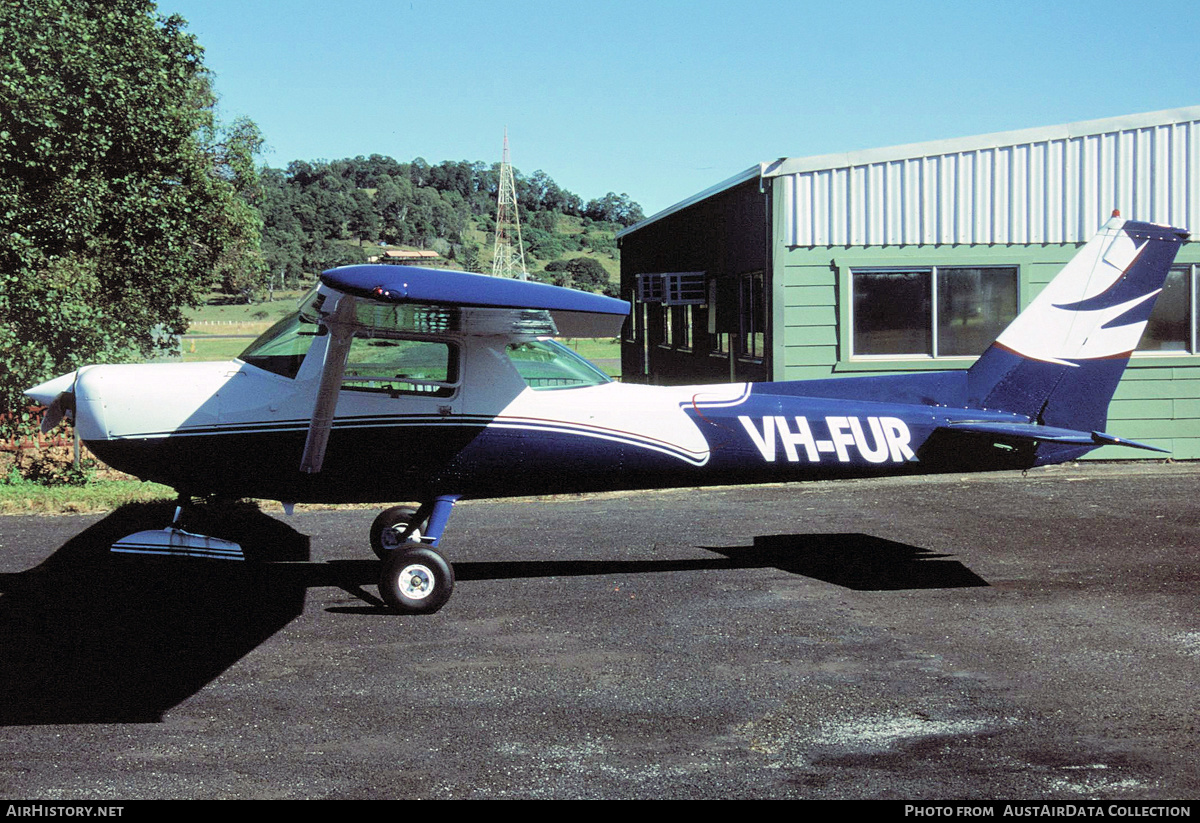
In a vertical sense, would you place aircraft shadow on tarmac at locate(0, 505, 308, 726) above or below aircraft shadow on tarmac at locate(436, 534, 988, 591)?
above

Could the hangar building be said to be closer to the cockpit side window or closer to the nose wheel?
the cockpit side window

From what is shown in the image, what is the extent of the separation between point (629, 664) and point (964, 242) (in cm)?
959

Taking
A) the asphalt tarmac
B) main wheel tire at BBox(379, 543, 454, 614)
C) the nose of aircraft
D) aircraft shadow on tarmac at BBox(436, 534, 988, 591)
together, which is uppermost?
the nose of aircraft

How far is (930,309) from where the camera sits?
44.4 ft

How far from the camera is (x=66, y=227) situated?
14664mm

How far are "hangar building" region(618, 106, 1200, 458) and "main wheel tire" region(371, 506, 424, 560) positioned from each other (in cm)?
634

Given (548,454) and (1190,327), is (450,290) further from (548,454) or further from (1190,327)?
(1190,327)

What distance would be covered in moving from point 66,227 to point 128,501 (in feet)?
17.8

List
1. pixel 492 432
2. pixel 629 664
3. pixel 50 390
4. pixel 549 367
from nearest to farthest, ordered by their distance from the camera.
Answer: pixel 629 664
pixel 50 390
pixel 492 432
pixel 549 367

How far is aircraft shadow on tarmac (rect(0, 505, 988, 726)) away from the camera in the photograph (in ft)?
18.4

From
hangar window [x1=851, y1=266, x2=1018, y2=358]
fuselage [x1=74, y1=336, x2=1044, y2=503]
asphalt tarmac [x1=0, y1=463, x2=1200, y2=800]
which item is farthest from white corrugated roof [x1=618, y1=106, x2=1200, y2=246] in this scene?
fuselage [x1=74, y1=336, x2=1044, y2=503]

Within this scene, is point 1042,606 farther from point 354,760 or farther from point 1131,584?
point 354,760

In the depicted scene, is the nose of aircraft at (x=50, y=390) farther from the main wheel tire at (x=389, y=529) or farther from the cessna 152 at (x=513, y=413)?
the main wheel tire at (x=389, y=529)

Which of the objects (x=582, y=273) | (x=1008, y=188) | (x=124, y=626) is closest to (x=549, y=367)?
(x=124, y=626)
